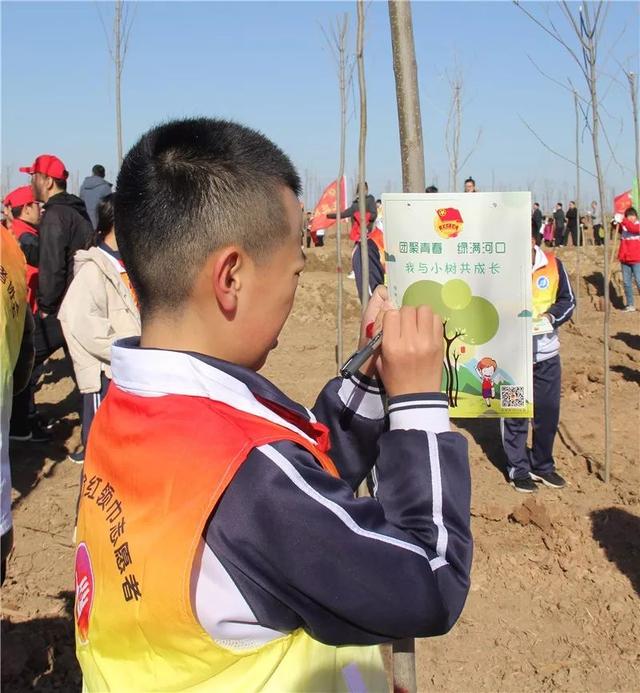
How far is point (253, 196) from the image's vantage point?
1.12m

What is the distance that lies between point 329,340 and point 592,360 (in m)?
3.60

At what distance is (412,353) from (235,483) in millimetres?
Answer: 357

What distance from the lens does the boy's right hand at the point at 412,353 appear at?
3.77ft

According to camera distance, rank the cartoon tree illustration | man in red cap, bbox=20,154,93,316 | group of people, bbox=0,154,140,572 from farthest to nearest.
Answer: man in red cap, bbox=20,154,93,316 → the cartoon tree illustration → group of people, bbox=0,154,140,572

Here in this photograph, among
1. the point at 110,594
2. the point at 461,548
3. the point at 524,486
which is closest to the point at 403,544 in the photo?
the point at 461,548

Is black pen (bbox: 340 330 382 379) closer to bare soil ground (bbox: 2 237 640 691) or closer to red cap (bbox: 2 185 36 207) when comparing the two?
bare soil ground (bbox: 2 237 640 691)

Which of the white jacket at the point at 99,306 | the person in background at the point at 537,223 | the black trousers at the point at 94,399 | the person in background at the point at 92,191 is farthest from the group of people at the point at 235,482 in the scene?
the person in background at the point at 92,191

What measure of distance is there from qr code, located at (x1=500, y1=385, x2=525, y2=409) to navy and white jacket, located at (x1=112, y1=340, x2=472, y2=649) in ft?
4.62

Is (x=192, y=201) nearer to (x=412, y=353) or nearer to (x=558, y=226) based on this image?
(x=412, y=353)

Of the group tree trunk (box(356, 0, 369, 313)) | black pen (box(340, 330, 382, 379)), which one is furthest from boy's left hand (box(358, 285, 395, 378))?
tree trunk (box(356, 0, 369, 313))

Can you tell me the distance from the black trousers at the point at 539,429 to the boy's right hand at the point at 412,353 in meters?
4.02

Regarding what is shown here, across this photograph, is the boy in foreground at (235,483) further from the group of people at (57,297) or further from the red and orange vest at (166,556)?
the group of people at (57,297)

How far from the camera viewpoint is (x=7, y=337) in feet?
6.91

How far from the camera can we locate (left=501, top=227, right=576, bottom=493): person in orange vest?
4934mm
